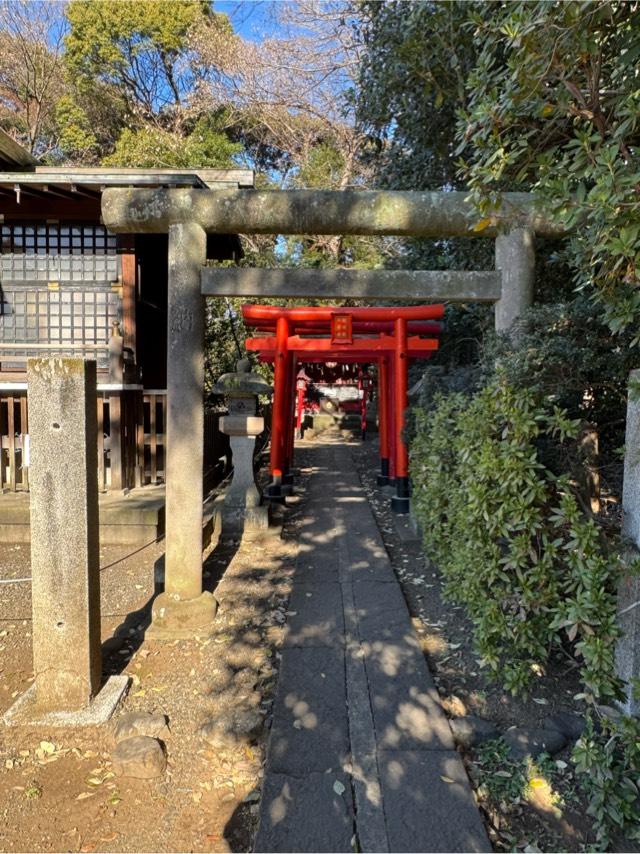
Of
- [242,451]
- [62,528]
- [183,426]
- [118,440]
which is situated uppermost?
[183,426]

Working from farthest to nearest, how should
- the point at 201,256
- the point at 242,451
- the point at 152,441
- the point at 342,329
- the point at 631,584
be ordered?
the point at 152,441
the point at 342,329
the point at 242,451
the point at 201,256
the point at 631,584

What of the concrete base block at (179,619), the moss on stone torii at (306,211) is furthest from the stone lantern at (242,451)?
the moss on stone torii at (306,211)

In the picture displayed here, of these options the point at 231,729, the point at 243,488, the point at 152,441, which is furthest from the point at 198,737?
the point at 152,441

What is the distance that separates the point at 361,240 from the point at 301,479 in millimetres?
10286

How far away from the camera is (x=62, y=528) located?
2869 mm

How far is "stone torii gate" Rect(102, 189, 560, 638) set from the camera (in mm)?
3865

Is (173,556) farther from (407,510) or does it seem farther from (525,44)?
(407,510)

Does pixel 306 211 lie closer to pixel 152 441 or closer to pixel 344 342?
pixel 344 342

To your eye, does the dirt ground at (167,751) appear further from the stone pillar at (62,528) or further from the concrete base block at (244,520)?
the concrete base block at (244,520)

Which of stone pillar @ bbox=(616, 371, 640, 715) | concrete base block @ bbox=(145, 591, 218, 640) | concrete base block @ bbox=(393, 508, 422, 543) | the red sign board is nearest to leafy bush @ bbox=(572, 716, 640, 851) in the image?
stone pillar @ bbox=(616, 371, 640, 715)

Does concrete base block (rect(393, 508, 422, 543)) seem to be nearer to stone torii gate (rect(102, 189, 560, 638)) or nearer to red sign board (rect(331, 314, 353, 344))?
red sign board (rect(331, 314, 353, 344))

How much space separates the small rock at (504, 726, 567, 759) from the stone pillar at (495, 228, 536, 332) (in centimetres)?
251

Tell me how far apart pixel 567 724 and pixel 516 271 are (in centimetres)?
289

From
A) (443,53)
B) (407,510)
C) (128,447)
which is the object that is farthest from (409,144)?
(128,447)
